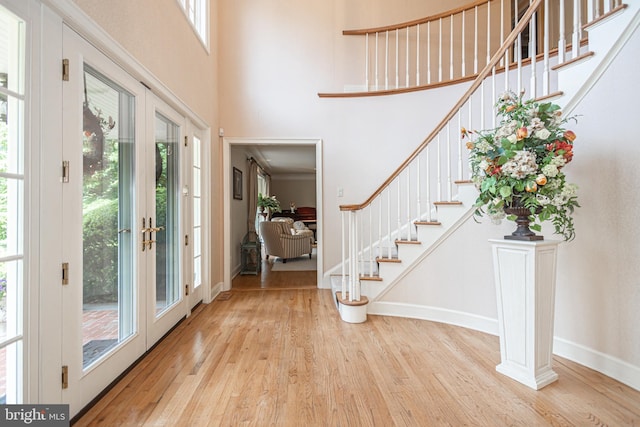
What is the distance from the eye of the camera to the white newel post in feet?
5.96

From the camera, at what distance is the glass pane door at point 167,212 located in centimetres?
252

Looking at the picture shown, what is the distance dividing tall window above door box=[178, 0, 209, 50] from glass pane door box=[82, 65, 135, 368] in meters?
1.75

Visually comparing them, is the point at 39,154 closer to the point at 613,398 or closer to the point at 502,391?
the point at 502,391

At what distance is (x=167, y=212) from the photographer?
107 inches

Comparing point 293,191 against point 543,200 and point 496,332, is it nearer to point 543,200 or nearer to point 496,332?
point 496,332

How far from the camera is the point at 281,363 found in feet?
7.00

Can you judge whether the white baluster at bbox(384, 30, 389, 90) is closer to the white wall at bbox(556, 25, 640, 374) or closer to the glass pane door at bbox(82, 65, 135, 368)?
the white wall at bbox(556, 25, 640, 374)

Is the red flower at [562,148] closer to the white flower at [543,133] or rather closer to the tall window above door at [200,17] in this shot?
the white flower at [543,133]

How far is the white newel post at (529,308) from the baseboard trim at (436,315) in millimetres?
753

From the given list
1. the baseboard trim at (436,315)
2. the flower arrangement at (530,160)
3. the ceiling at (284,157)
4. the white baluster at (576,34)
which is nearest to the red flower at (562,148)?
the flower arrangement at (530,160)

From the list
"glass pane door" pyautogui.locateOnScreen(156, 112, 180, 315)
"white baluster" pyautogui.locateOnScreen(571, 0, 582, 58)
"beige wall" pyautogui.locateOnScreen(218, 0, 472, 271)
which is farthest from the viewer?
"beige wall" pyautogui.locateOnScreen(218, 0, 472, 271)

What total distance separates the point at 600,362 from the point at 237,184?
189 inches

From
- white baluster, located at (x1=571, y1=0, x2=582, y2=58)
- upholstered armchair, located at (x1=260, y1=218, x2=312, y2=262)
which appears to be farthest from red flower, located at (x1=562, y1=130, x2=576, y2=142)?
upholstered armchair, located at (x1=260, y1=218, x2=312, y2=262)

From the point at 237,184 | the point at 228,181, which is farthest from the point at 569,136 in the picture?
the point at 237,184
